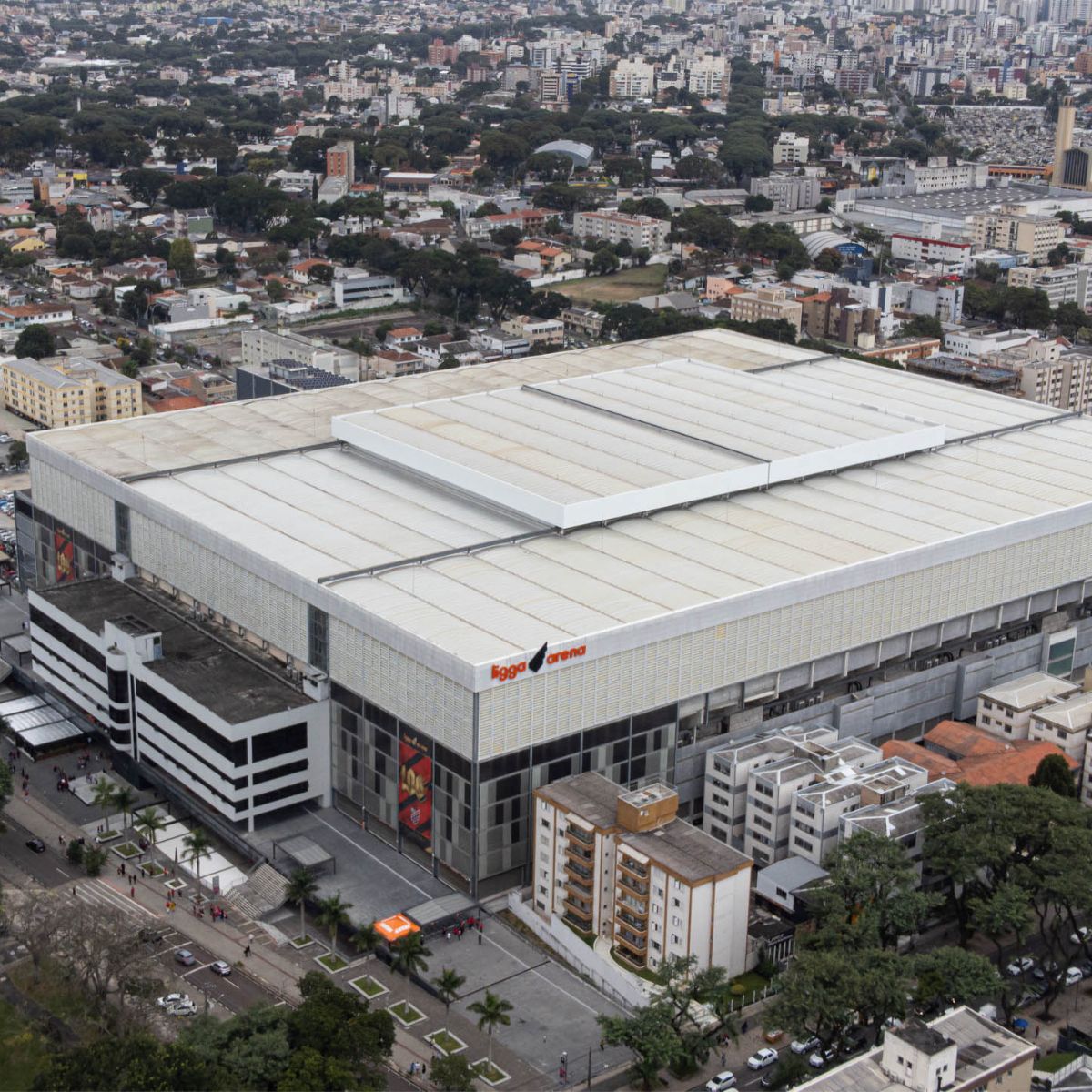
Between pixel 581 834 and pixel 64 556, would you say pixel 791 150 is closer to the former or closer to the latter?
pixel 64 556

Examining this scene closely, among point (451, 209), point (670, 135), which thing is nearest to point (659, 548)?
point (451, 209)

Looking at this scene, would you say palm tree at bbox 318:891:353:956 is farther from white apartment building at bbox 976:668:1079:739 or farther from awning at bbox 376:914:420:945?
white apartment building at bbox 976:668:1079:739

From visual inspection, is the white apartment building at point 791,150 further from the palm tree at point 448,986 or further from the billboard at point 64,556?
the palm tree at point 448,986

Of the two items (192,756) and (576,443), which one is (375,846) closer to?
(192,756)

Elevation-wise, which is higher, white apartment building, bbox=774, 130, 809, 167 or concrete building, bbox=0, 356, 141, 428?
white apartment building, bbox=774, 130, 809, 167

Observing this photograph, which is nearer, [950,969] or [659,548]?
[950,969]

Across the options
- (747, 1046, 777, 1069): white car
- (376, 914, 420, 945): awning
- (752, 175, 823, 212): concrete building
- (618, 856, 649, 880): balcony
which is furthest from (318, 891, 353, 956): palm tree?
(752, 175, 823, 212): concrete building

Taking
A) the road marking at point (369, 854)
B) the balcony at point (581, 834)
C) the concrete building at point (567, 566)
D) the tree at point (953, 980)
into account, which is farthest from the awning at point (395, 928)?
the tree at point (953, 980)
